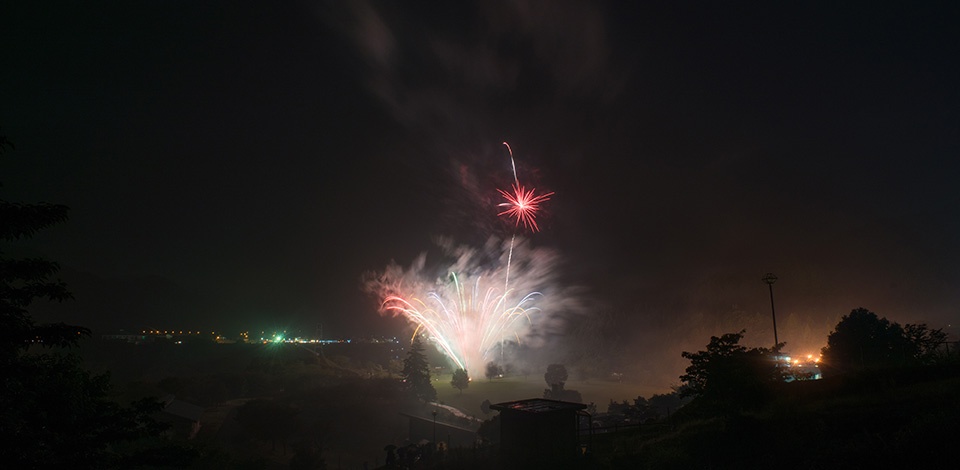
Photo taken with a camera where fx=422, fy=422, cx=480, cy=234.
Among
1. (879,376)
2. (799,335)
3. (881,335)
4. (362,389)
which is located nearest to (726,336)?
(879,376)

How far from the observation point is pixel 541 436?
2766 centimetres

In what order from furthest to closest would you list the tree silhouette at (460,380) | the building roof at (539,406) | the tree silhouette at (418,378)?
the tree silhouette at (460,380), the tree silhouette at (418,378), the building roof at (539,406)

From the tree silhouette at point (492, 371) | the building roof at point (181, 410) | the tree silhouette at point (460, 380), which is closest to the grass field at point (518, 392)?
the tree silhouette at point (460, 380)

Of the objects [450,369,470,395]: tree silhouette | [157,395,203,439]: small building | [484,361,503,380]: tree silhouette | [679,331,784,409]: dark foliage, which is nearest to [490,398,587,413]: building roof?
[679,331,784,409]: dark foliage

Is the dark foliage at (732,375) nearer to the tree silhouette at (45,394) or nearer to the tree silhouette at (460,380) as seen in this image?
the tree silhouette at (45,394)

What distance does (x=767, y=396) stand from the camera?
24.2 meters

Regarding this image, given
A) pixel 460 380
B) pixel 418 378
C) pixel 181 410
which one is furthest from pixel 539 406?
pixel 460 380

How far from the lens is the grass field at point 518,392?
325 ft

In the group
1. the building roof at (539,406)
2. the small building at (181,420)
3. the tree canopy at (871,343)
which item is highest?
the tree canopy at (871,343)

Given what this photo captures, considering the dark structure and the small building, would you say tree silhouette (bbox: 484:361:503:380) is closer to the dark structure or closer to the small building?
the small building

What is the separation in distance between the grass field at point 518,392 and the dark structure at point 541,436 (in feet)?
195

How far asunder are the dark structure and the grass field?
59.5 m

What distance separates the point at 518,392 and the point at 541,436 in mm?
88332

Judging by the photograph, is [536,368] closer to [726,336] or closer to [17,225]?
[726,336]
